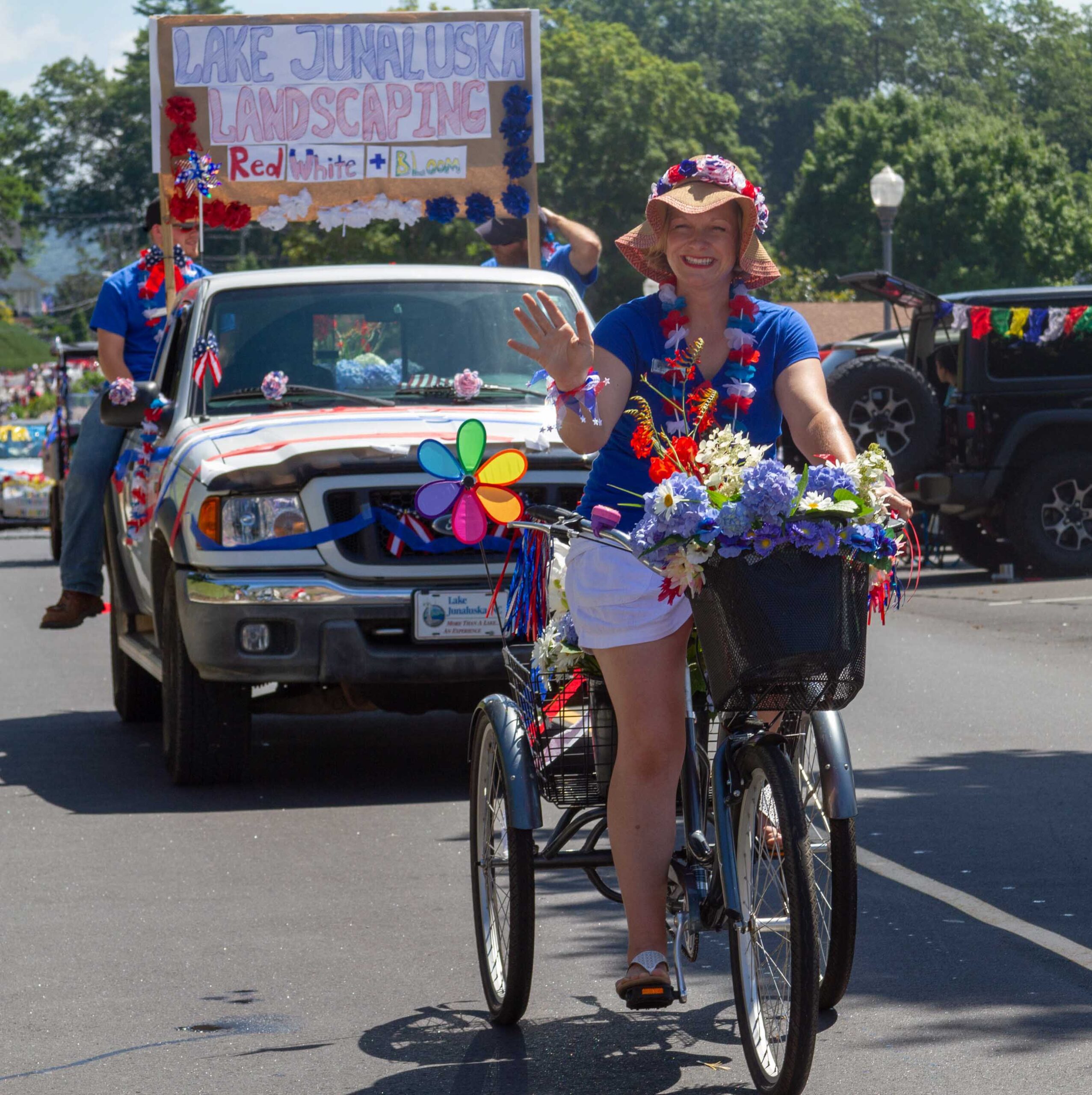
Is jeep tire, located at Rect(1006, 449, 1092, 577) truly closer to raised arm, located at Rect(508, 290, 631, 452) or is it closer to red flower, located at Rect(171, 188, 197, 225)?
red flower, located at Rect(171, 188, 197, 225)

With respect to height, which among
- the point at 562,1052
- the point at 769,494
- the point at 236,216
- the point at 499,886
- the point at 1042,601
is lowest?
the point at 1042,601

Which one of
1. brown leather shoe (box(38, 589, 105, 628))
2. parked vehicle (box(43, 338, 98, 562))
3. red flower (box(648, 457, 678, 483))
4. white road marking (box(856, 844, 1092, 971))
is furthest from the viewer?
parked vehicle (box(43, 338, 98, 562))

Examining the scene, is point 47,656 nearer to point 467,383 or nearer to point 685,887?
point 467,383

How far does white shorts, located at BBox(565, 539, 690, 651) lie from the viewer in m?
4.41

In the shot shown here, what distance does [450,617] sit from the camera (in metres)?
7.93

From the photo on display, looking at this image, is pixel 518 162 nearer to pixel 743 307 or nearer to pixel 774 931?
pixel 743 307

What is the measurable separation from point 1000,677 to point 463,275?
4221mm

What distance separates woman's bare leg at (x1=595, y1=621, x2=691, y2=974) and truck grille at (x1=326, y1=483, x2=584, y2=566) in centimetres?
348

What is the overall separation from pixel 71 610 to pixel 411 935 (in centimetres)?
466

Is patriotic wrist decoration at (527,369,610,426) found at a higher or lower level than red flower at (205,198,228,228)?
lower

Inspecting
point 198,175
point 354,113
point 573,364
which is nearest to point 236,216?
point 198,175

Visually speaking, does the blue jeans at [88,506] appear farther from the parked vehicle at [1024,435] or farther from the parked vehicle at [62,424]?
the parked vehicle at [1024,435]

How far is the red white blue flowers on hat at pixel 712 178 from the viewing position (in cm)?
467

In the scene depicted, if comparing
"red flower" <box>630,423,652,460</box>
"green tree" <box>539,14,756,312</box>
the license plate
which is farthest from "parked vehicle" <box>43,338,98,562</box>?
"green tree" <box>539,14,756,312</box>
